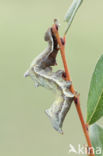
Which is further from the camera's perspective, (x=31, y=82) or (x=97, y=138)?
(x=31, y=82)

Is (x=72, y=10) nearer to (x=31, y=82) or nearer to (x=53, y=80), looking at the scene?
(x=53, y=80)

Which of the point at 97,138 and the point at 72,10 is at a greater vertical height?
the point at 72,10

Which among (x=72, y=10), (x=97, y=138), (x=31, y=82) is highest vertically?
(x=72, y=10)

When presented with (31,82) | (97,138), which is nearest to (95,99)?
(97,138)

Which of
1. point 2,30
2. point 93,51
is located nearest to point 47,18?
point 2,30

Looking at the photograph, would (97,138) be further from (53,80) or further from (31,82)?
(31,82)

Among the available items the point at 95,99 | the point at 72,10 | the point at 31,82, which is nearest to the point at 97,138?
the point at 95,99

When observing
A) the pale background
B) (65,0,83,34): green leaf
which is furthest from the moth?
the pale background
